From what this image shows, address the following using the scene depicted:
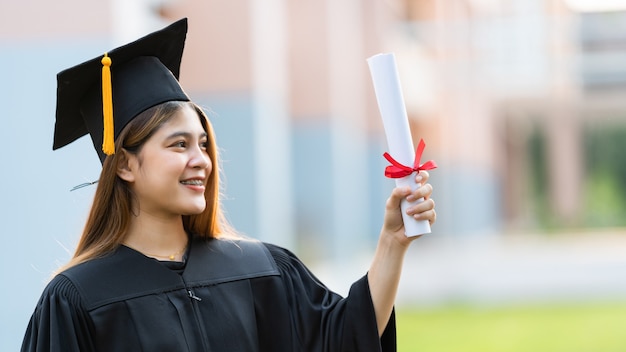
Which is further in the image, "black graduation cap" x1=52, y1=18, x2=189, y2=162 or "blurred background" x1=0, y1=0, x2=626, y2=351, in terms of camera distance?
"blurred background" x1=0, y1=0, x2=626, y2=351

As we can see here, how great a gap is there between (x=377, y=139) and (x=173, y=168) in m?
17.7

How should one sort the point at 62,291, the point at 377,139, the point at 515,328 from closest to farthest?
the point at 62,291 < the point at 515,328 < the point at 377,139

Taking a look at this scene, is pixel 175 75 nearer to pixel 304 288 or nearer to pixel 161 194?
pixel 161 194

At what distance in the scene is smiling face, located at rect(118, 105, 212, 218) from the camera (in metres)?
2.85

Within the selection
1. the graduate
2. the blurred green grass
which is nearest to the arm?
the graduate

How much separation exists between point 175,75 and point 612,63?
95.4 feet

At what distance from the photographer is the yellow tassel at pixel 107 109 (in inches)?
114

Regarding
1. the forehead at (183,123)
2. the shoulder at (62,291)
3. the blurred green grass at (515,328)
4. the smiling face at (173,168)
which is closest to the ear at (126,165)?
the smiling face at (173,168)

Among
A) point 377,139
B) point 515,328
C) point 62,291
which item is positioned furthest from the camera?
point 377,139

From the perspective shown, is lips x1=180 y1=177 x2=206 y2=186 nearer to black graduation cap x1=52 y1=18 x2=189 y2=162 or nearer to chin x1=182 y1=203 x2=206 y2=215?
chin x1=182 y1=203 x2=206 y2=215

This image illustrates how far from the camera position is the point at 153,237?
2953mm

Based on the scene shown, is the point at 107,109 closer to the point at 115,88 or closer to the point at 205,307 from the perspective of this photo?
the point at 115,88

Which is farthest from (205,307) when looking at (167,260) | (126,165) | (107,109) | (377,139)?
(377,139)

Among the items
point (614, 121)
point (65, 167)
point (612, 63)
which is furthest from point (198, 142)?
point (614, 121)
